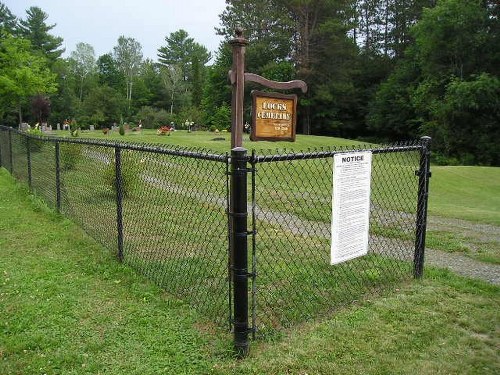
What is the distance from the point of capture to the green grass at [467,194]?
9.48 metres

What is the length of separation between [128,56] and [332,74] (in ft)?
112

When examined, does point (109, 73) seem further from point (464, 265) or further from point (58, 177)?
point (464, 265)

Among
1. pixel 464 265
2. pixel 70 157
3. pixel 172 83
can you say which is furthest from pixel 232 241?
pixel 172 83

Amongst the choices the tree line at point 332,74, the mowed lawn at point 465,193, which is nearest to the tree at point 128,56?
the tree line at point 332,74

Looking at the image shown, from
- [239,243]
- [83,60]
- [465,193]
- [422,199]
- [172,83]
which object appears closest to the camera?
[239,243]

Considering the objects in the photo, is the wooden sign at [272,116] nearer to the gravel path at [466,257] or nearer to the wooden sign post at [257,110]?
the wooden sign post at [257,110]

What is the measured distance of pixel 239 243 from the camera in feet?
9.81

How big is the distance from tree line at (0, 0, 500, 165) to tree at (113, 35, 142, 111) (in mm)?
222

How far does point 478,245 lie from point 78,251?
5.54 m

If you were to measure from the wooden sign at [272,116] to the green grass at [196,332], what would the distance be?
1633 millimetres

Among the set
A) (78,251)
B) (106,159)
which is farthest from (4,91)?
(78,251)

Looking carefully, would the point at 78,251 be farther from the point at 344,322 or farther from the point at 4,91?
the point at 4,91

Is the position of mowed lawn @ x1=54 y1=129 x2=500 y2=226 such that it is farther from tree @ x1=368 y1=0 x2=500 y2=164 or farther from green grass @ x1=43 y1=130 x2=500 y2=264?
tree @ x1=368 y1=0 x2=500 y2=164

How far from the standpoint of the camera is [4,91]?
2697cm
